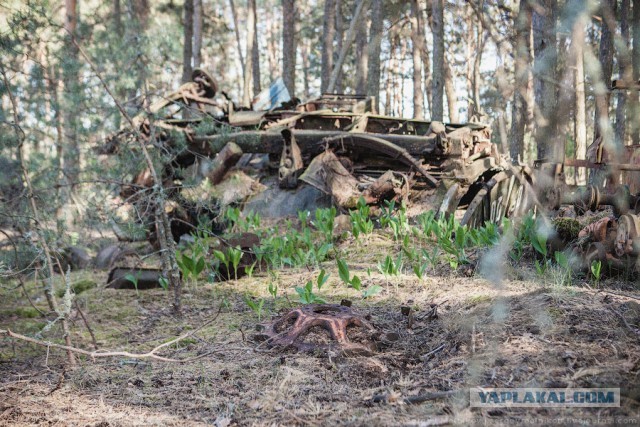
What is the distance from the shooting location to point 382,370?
281cm

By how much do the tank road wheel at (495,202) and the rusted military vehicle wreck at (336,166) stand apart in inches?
0.6

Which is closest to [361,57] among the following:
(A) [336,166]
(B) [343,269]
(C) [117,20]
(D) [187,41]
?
(D) [187,41]

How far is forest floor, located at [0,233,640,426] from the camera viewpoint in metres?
2.21

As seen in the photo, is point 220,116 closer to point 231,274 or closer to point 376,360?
point 231,274

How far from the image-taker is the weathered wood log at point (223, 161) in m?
8.66

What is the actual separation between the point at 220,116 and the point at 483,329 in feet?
25.3

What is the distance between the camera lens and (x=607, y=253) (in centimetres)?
380

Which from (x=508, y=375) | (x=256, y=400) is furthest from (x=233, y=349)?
(x=508, y=375)

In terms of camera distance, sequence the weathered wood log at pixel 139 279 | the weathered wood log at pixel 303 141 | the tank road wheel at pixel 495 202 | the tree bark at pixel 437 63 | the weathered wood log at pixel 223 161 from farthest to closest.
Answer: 1. the tree bark at pixel 437 63
2. the weathered wood log at pixel 223 161
3. the weathered wood log at pixel 303 141
4. the tank road wheel at pixel 495 202
5. the weathered wood log at pixel 139 279

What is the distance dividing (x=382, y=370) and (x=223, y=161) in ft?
21.0

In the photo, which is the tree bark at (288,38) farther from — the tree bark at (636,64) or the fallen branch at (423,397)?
the tree bark at (636,64)

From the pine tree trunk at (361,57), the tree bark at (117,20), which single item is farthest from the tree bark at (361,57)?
the tree bark at (117,20)

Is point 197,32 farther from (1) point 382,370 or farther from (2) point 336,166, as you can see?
(1) point 382,370

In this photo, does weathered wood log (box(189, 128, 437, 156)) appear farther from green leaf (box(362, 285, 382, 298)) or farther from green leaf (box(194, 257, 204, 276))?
green leaf (box(362, 285, 382, 298))
